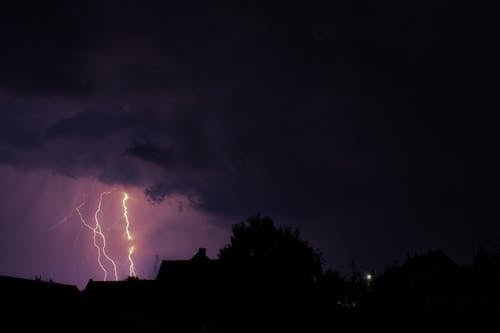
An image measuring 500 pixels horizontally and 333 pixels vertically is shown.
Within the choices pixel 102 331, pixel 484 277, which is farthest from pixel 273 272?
pixel 484 277

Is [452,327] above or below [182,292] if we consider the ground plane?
below

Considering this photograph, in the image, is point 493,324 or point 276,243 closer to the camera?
point 493,324

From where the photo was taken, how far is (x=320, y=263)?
39156 mm

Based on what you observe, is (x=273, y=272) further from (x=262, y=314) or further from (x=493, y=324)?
(x=493, y=324)

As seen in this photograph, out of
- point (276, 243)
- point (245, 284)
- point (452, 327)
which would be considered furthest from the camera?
point (276, 243)

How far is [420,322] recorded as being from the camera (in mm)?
16000

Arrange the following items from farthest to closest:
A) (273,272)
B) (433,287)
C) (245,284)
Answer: (273,272) → (245,284) → (433,287)

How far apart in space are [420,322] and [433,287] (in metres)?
5.05

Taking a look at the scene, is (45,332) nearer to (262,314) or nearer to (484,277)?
(262,314)

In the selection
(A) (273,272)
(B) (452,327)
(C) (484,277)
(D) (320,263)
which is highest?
(D) (320,263)

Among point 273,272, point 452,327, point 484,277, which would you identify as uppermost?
point 273,272

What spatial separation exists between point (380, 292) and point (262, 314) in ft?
25.1

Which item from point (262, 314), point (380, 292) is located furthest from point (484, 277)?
point (262, 314)

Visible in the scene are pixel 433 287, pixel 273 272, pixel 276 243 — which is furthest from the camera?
pixel 276 243
